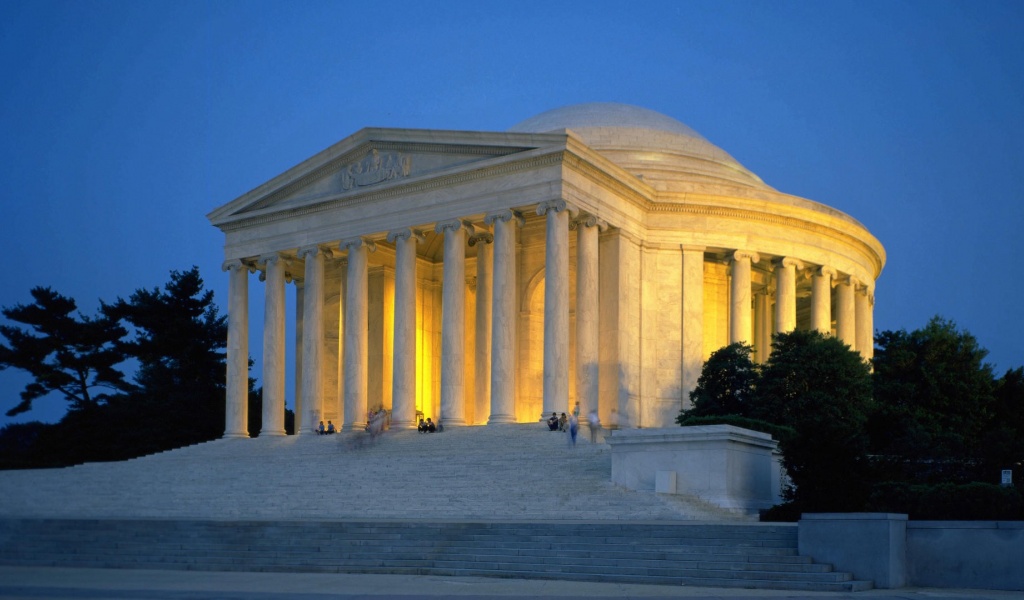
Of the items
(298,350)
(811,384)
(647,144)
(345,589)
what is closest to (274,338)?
(298,350)

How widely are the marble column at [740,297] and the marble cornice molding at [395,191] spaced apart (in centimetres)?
1311

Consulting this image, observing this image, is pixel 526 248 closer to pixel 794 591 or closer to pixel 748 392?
pixel 748 392

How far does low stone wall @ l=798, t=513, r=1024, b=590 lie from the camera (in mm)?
20703

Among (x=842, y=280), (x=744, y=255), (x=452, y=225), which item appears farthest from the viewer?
(x=842, y=280)

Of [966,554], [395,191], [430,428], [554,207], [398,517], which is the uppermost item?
[395,191]

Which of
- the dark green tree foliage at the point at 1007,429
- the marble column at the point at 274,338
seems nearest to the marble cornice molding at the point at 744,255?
the dark green tree foliage at the point at 1007,429

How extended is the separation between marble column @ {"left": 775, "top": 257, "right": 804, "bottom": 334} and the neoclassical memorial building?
0.28 feet

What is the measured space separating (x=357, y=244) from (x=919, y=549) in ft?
117

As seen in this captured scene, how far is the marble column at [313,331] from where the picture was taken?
54.7m

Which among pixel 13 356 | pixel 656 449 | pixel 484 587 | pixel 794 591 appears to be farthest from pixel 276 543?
pixel 13 356

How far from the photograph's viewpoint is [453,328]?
48.6m

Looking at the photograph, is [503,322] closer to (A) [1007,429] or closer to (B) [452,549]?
(A) [1007,429]

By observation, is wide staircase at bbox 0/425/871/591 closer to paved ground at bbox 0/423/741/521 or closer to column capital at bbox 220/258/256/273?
paved ground at bbox 0/423/741/521

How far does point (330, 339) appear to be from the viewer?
6078cm
